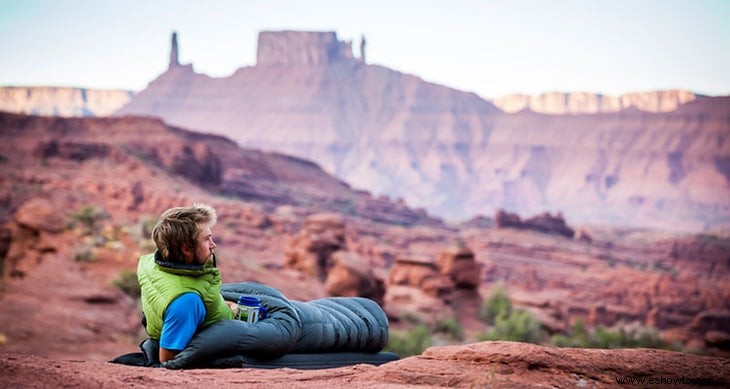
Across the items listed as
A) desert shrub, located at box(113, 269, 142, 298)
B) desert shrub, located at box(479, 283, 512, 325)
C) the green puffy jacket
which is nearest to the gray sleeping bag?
the green puffy jacket

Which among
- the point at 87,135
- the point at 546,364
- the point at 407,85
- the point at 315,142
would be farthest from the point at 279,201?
the point at 407,85

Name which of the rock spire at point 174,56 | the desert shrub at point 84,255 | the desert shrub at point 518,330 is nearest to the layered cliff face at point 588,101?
the rock spire at point 174,56

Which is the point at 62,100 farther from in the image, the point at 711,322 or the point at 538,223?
the point at 711,322

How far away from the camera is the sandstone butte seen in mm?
3717

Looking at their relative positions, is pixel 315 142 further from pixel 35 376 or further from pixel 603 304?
pixel 35 376

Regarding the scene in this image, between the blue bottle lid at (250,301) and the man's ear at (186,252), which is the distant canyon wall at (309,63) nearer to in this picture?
the blue bottle lid at (250,301)

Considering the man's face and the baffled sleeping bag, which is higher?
the man's face

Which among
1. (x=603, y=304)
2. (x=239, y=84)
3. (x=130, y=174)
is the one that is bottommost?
(x=603, y=304)

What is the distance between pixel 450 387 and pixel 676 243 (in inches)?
2187

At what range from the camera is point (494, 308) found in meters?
25.0

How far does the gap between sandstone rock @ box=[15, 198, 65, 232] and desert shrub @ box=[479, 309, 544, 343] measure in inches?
441

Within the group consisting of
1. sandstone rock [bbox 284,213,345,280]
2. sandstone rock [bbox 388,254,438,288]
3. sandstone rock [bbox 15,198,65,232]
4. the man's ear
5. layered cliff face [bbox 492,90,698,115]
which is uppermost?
layered cliff face [bbox 492,90,698,115]

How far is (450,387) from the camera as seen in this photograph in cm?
348

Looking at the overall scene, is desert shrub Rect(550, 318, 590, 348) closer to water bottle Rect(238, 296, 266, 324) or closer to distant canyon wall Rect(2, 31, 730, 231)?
water bottle Rect(238, 296, 266, 324)
